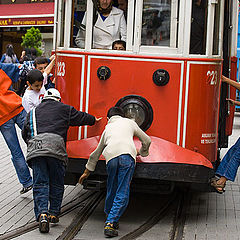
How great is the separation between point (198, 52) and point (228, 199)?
2348mm

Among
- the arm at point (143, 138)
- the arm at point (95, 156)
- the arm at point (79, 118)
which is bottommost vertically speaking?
the arm at point (95, 156)

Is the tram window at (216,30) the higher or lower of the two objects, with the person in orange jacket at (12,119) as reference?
higher

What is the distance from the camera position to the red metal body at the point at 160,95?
20.6 feet

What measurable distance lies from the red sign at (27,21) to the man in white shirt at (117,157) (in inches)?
Result: 733

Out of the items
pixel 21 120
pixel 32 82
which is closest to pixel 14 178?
pixel 21 120

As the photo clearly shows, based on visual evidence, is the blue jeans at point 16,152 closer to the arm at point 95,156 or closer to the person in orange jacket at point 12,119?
the person in orange jacket at point 12,119

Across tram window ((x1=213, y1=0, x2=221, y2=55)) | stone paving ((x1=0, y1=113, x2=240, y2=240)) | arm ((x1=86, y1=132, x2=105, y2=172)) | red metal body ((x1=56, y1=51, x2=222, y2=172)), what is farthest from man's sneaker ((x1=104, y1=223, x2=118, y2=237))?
tram window ((x1=213, y1=0, x2=221, y2=55))

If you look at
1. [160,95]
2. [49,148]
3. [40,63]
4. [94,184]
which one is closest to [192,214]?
[94,184]

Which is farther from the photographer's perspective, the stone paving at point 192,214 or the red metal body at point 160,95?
the red metal body at point 160,95

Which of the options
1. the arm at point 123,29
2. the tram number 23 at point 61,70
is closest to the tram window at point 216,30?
the arm at point 123,29

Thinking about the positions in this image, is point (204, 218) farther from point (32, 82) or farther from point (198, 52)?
point (32, 82)

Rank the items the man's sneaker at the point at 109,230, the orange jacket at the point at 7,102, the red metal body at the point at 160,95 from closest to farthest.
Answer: the man's sneaker at the point at 109,230 < the red metal body at the point at 160,95 < the orange jacket at the point at 7,102

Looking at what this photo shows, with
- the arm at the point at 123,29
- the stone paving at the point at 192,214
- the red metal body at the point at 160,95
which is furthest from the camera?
the arm at the point at 123,29

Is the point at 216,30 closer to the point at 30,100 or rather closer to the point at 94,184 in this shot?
the point at 94,184
